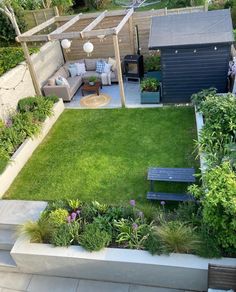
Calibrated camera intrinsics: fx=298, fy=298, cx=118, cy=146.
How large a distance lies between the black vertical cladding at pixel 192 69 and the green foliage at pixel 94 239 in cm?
600

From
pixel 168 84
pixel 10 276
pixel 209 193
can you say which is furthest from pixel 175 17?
pixel 10 276

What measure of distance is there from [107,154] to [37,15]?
8.04 metres

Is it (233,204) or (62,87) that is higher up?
(233,204)

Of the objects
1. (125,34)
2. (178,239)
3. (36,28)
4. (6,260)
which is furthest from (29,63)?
(178,239)

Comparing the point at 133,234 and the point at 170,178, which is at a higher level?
the point at 133,234

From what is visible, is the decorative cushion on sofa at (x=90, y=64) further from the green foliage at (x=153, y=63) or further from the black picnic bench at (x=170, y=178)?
the black picnic bench at (x=170, y=178)

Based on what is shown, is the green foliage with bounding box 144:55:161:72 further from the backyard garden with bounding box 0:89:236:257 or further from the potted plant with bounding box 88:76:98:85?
the backyard garden with bounding box 0:89:236:257

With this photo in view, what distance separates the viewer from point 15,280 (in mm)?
5812

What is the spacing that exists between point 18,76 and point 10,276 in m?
6.55

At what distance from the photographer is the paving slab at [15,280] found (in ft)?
18.6

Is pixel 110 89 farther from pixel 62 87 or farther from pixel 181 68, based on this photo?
pixel 181 68

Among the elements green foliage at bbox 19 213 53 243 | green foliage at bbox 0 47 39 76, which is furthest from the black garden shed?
green foliage at bbox 19 213 53 243

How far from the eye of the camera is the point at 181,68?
9.41 metres

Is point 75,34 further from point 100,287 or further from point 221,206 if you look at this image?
point 100,287
